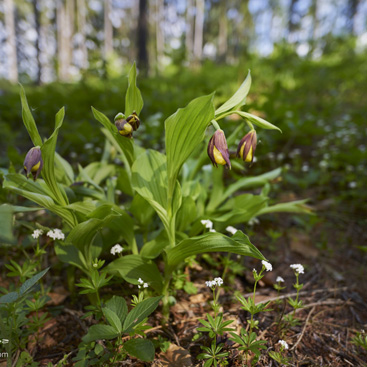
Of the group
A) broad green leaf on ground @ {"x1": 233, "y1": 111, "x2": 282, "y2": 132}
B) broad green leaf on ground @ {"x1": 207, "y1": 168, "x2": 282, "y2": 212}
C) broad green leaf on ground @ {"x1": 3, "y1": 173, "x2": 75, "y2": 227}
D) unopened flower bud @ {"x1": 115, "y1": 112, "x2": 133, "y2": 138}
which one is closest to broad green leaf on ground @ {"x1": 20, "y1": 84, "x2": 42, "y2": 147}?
broad green leaf on ground @ {"x1": 3, "y1": 173, "x2": 75, "y2": 227}

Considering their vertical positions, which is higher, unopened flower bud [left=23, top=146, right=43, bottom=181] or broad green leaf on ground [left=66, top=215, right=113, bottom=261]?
unopened flower bud [left=23, top=146, right=43, bottom=181]

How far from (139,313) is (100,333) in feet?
0.48

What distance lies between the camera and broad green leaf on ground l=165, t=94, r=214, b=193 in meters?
1.03

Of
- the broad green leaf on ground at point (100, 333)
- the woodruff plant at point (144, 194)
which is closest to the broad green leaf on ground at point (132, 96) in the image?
the woodruff plant at point (144, 194)

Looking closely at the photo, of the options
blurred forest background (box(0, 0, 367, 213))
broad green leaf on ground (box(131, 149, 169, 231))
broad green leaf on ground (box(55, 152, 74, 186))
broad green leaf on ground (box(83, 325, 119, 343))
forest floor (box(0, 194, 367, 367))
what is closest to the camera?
broad green leaf on ground (box(83, 325, 119, 343))

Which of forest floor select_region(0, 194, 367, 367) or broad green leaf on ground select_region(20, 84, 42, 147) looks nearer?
broad green leaf on ground select_region(20, 84, 42, 147)

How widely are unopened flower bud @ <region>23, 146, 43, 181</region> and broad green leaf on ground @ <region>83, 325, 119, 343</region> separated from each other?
1.92 feet

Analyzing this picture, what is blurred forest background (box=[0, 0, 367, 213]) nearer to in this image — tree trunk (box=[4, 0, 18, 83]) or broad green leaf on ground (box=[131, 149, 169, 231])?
tree trunk (box=[4, 0, 18, 83])

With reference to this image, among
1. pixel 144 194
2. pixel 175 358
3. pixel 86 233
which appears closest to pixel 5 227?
pixel 86 233

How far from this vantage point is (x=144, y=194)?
1235 millimetres

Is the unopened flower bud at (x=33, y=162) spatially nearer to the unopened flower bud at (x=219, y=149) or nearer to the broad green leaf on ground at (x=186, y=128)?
the broad green leaf on ground at (x=186, y=128)

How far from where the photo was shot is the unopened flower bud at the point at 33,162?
1013 mm

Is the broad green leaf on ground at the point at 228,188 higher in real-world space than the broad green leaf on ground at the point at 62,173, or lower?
lower

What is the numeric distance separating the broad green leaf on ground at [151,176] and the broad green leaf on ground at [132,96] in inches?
8.4
